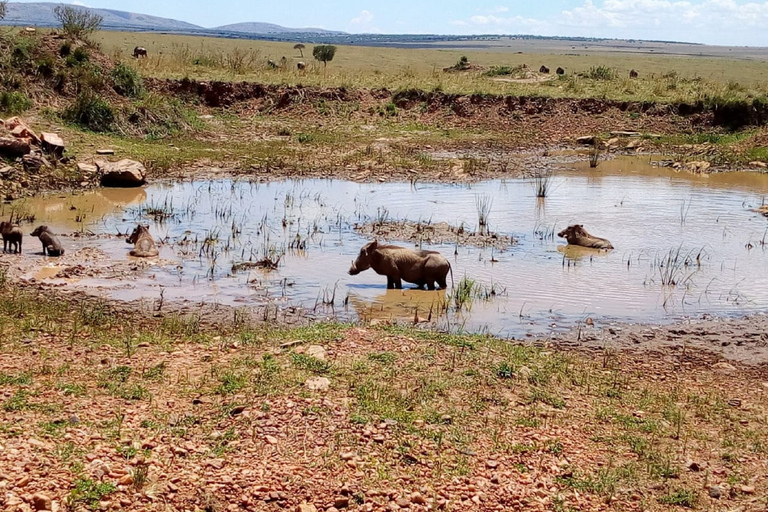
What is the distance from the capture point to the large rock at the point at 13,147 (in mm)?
19828

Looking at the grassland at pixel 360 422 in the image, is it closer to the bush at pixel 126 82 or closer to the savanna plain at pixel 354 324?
the savanna plain at pixel 354 324

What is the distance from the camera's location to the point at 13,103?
80.4ft

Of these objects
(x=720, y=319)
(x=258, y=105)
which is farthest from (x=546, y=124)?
(x=720, y=319)

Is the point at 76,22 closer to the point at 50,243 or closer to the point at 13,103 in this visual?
the point at 13,103

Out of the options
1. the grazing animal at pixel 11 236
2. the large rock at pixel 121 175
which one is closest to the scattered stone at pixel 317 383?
the grazing animal at pixel 11 236

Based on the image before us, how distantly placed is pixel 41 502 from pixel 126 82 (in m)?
24.9

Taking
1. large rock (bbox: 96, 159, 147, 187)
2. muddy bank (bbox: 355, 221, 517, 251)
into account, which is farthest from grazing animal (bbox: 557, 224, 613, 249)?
large rock (bbox: 96, 159, 147, 187)

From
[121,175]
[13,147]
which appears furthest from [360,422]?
[13,147]

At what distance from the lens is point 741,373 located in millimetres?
9648

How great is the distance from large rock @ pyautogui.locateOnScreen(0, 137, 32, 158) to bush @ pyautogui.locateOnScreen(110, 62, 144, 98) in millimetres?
8634

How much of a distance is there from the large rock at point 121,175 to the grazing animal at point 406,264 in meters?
9.92

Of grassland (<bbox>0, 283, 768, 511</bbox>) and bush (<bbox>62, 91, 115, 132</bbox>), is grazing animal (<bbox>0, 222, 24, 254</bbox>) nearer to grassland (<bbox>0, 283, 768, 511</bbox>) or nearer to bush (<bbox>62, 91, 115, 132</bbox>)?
grassland (<bbox>0, 283, 768, 511</bbox>)

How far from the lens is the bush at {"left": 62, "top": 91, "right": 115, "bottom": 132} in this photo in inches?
993

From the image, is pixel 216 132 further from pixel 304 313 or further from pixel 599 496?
pixel 599 496
